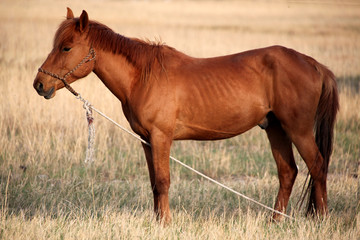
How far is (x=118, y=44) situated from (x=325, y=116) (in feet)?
7.40

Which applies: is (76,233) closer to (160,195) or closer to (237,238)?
(160,195)

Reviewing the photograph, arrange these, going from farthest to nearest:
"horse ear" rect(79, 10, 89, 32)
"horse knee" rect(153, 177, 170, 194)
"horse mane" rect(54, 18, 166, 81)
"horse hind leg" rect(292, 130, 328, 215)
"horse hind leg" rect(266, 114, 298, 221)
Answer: "horse hind leg" rect(266, 114, 298, 221) → "horse hind leg" rect(292, 130, 328, 215) → "horse knee" rect(153, 177, 170, 194) → "horse mane" rect(54, 18, 166, 81) → "horse ear" rect(79, 10, 89, 32)

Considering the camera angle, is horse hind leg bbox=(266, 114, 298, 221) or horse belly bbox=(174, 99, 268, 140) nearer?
horse belly bbox=(174, 99, 268, 140)

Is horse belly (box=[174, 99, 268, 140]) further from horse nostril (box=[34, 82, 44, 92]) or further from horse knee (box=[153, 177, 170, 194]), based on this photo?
horse nostril (box=[34, 82, 44, 92])

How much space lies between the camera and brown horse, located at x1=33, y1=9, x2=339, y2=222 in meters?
4.46

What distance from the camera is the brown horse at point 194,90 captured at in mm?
4457

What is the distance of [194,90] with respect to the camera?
182 inches

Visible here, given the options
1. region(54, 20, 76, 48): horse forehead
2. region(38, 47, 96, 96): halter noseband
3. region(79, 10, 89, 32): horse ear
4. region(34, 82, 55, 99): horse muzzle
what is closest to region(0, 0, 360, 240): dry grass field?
region(34, 82, 55, 99): horse muzzle

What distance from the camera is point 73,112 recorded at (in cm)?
884

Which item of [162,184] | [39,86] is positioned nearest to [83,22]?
[39,86]

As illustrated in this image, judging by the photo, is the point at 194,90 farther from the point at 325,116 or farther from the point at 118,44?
the point at 325,116

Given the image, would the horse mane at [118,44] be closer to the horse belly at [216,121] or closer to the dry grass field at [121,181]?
the horse belly at [216,121]

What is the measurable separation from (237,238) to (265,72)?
1.67 m

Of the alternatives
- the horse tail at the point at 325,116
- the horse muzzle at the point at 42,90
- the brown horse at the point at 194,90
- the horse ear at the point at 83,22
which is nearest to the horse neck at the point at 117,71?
the brown horse at the point at 194,90
